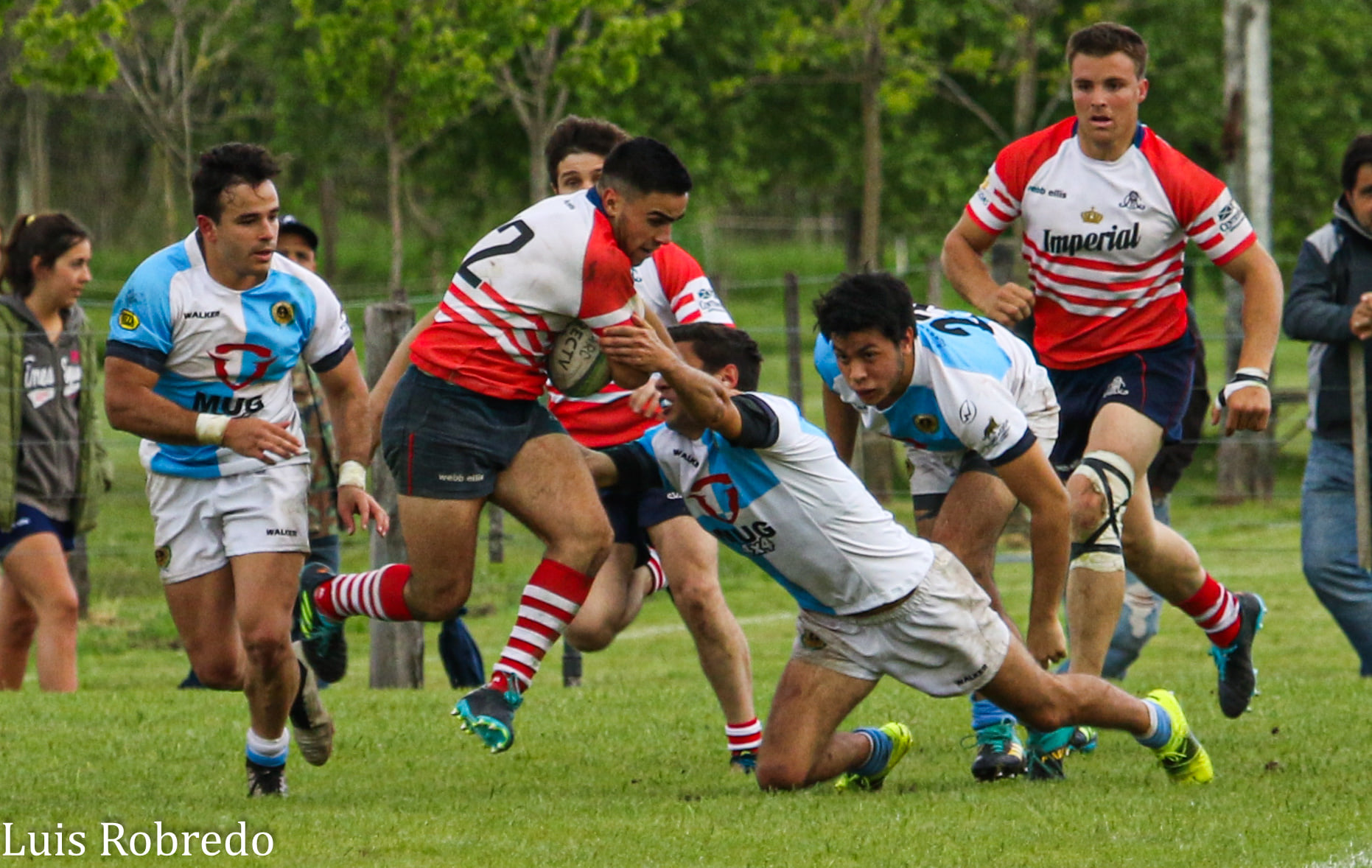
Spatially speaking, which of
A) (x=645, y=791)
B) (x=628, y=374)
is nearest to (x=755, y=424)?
(x=628, y=374)

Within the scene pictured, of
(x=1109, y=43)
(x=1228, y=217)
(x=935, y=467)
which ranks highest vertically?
(x=1109, y=43)

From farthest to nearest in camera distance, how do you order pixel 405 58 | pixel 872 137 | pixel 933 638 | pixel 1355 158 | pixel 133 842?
pixel 872 137
pixel 405 58
pixel 1355 158
pixel 933 638
pixel 133 842

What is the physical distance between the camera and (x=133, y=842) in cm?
561

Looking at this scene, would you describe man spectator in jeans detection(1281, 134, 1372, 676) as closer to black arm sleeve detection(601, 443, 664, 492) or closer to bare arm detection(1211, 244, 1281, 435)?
bare arm detection(1211, 244, 1281, 435)

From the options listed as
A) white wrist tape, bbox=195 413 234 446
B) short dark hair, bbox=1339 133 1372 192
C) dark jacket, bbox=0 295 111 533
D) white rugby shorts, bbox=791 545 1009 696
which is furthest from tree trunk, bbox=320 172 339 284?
white rugby shorts, bbox=791 545 1009 696

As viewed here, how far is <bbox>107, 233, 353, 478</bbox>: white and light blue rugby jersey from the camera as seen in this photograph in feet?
21.8

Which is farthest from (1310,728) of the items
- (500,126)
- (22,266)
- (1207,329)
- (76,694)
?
(1207,329)

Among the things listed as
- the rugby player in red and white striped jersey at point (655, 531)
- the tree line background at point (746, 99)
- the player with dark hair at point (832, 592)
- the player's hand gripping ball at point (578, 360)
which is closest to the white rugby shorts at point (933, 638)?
the player with dark hair at point (832, 592)

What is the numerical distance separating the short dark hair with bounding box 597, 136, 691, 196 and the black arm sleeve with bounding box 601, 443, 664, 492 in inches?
62.3

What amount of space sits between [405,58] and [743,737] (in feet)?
50.2

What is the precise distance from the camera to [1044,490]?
632 centimetres

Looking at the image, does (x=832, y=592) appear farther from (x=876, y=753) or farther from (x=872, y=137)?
(x=872, y=137)

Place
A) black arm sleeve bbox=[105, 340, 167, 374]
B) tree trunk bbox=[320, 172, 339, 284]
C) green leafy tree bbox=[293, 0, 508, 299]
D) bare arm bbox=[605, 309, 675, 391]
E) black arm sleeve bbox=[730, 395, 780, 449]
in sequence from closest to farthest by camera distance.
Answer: black arm sleeve bbox=[730, 395, 780, 449] < bare arm bbox=[605, 309, 675, 391] < black arm sleeve bbox=[105, 340, 167, 374] < green leafy tree bbox=[293, 0, 508, 299] < tree trunk bbox=[320, 172, 339, 284]

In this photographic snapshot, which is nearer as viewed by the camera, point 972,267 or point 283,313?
point 283,313
